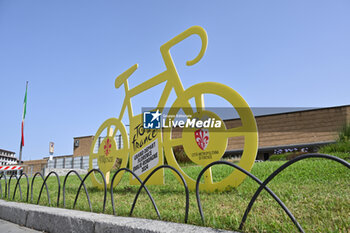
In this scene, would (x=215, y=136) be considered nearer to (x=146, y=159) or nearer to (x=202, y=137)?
(x=202, y=137)

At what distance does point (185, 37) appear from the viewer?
A: 475 cm

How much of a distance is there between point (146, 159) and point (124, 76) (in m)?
2.22

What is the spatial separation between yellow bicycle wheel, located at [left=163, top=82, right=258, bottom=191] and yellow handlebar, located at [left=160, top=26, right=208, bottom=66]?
54 cm

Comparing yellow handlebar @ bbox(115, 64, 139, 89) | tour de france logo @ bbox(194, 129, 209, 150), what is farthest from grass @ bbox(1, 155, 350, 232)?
yellow handlebar @ bbox(115, 64, 139, 89)

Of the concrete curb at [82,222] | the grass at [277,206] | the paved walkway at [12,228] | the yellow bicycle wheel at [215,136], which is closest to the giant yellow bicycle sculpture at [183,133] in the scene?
the yellow bicycle wheel at [215,136]

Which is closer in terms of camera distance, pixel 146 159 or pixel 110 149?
pixel 146 159

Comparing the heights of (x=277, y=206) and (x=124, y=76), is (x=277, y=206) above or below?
below

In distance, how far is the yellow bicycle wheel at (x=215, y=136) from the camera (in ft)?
12.5

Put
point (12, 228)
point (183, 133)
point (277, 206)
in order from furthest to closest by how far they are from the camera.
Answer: point (183, 133) < point (12, 228) < point (277, 206)

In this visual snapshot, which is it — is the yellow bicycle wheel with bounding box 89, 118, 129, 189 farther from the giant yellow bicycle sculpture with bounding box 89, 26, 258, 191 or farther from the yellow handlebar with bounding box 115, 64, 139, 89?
the yellow handlebar with bounding box 115, 64, 139, 89

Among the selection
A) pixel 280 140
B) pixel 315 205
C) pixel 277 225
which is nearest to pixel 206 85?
pixel 315 205

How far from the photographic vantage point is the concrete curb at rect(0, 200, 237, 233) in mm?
2242

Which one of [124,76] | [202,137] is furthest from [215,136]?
[124,76]

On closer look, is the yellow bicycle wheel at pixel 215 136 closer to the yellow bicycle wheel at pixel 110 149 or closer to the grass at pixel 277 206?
the grass at pixel 277 206
